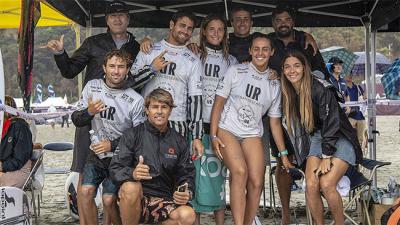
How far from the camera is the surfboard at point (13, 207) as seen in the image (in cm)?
372

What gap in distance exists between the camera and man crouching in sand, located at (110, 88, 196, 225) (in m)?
3.77

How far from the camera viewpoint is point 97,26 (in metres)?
6.58

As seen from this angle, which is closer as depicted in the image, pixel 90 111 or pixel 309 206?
pixel 90 111

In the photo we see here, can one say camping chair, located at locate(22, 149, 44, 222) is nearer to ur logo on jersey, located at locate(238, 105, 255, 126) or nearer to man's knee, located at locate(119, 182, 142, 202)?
man's knee, located at locate(119, 182, 142, 202)

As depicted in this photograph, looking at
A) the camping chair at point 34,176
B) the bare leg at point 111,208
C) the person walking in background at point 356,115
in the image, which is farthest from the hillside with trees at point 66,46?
the bare leg at point 111,208

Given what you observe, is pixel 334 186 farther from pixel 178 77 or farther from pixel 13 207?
pixel 13 207

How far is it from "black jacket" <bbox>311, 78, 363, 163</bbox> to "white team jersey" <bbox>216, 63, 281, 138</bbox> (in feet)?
1.23

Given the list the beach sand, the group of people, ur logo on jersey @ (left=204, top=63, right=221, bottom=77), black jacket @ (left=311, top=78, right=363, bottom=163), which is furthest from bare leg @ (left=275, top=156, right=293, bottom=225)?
ur logo on jersey @ (left=204, top=63, right=221, bottom=77)

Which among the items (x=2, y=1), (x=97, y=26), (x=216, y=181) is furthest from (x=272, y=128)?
(x=2, y=1)

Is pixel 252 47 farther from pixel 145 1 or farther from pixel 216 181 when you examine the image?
pixel 145 1

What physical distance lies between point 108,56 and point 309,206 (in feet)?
5.98

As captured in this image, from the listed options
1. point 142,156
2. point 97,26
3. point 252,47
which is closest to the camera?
point 142,156

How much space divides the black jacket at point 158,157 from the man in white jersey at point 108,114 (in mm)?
225

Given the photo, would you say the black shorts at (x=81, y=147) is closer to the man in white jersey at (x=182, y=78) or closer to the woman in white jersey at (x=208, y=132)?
the man in white jersey at (x=182, y=78)
